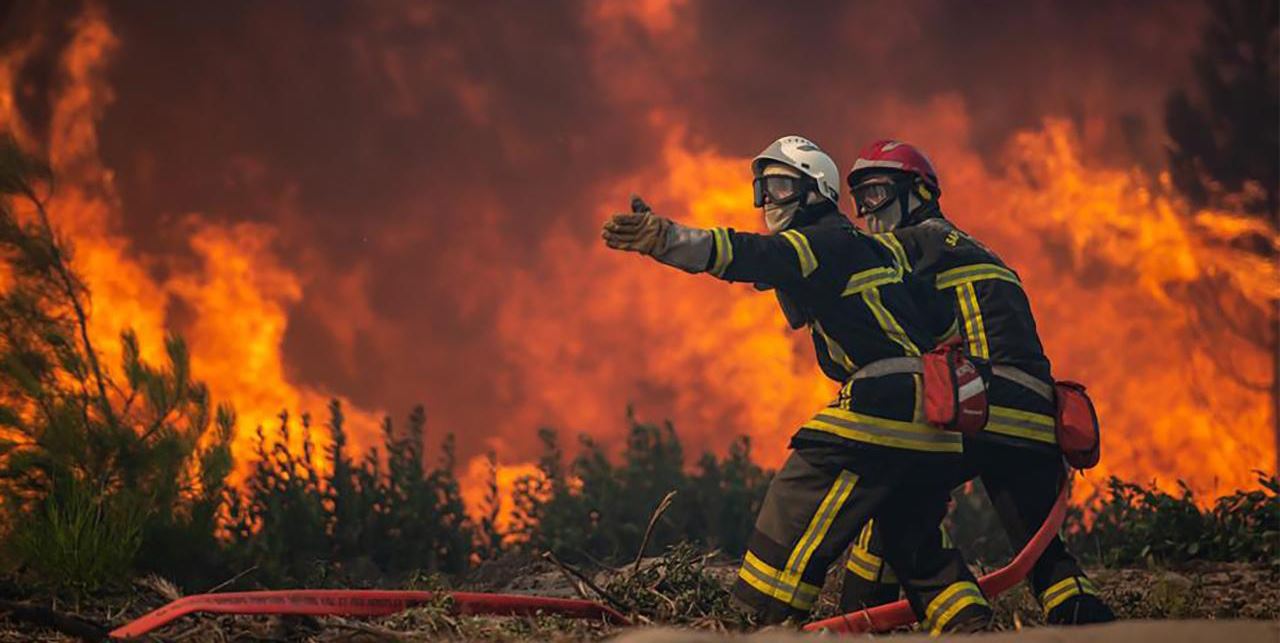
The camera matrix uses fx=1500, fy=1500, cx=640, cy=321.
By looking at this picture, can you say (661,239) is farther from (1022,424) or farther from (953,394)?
(1022,424)

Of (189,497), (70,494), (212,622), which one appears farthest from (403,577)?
(212,622)

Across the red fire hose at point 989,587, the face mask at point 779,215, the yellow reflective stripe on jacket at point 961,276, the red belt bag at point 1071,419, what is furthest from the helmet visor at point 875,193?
the red fire hose at point 989,587

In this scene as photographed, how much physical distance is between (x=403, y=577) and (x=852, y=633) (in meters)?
5.19

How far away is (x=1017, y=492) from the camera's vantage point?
20.9 ft

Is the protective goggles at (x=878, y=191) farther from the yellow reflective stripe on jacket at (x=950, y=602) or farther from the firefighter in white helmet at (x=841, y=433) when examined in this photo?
the yellow reflective stripe on jacket at (x=950, y=602)

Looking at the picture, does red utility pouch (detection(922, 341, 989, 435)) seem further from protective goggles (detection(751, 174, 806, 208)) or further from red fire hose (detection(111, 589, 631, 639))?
red fire hose (detection(111, 589, 631, 639))

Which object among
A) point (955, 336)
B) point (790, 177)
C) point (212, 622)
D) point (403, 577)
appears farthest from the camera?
point (403, 577)

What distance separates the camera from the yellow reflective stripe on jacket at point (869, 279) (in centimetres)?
591

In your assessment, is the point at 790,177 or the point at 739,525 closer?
the point at 790,177

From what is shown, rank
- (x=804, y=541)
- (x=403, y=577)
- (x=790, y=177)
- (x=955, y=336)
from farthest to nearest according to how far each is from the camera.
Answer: (x=403, y=577), (x=955, y=336), (x=790, y=177), (x=804, y=541)

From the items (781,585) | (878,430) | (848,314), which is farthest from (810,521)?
(848,314)

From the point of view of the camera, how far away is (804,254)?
19.0 feet

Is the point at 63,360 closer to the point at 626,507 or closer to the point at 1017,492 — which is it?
the point at 626,507

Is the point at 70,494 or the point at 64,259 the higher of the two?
the point at 64,259
